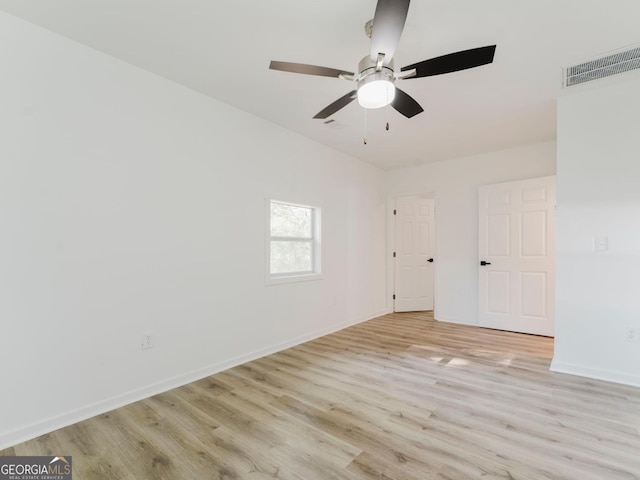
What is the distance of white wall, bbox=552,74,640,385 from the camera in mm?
2633

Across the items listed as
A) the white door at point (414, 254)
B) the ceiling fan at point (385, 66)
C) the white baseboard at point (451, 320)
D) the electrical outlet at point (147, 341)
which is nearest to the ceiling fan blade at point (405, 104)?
the ceiling fan at point (385, 66)

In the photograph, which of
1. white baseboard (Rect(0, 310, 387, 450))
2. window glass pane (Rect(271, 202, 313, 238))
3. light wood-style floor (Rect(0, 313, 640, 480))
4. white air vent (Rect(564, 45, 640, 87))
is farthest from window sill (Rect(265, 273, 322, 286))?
white air vent (Rect(564, 45, 640, 87))

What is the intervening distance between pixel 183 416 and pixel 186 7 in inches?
105

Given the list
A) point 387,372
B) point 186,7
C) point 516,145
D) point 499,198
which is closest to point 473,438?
point 387,372

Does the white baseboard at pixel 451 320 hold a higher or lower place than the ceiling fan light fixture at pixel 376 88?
lower

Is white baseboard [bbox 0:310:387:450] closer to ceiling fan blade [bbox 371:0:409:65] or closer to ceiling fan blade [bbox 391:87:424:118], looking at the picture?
ceiling fan blade [bbox 391:87:424:118]

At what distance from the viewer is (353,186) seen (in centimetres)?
480

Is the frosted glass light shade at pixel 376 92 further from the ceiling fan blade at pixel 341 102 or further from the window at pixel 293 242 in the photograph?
the window at pixel 293 242

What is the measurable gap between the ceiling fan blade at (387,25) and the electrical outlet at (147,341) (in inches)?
101

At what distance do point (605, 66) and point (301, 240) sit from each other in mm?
3273

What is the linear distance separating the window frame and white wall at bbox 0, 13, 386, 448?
3.3 inches

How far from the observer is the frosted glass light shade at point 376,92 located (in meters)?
1.79

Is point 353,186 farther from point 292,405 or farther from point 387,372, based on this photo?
point 292,405

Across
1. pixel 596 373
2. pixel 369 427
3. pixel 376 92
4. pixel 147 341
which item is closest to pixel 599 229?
pixel 596 373
